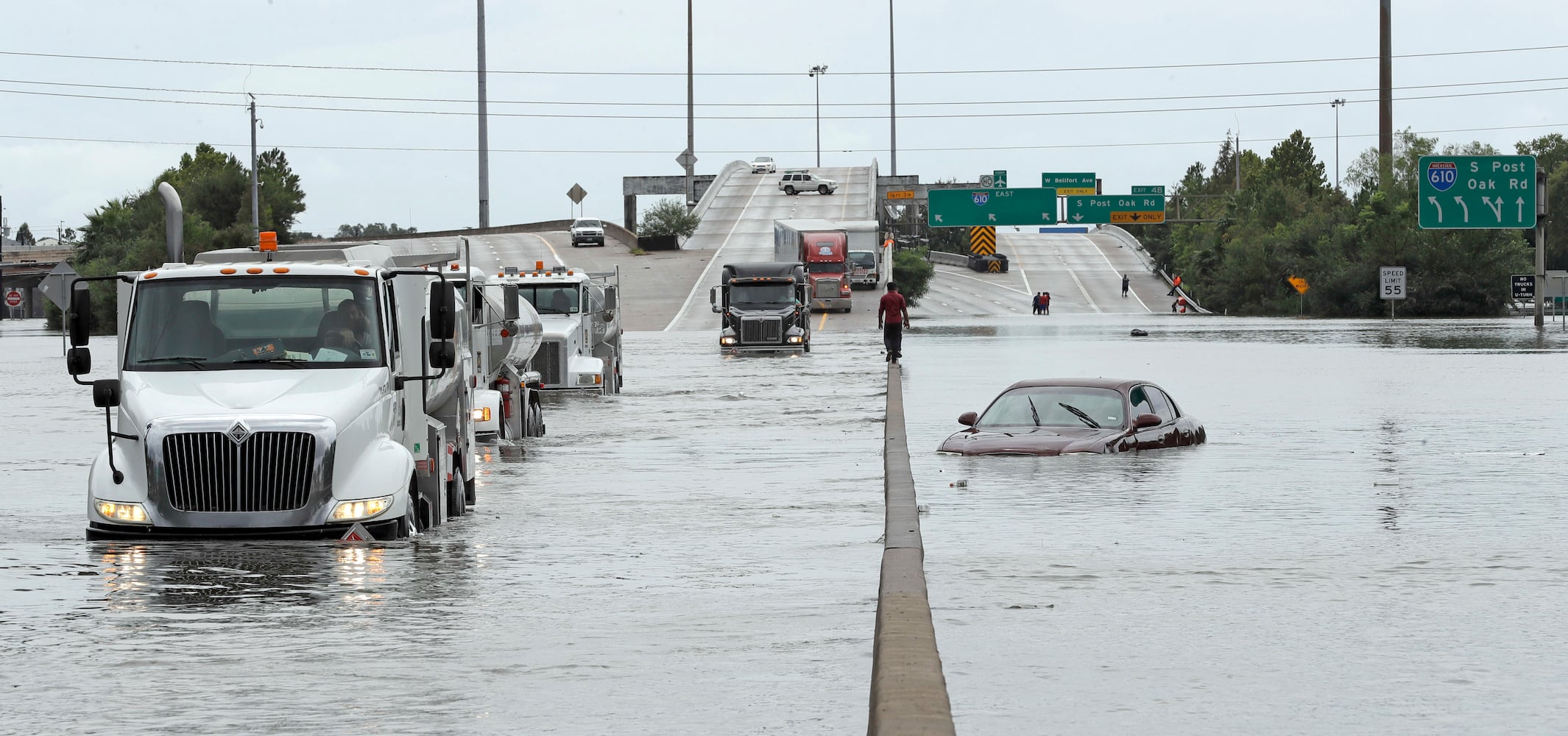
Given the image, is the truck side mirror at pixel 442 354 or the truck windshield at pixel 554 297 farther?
the truck windshield at pixel 554 297

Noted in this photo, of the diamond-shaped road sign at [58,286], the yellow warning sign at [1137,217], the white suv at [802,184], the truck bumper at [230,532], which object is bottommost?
the truck bumper at [230,532]

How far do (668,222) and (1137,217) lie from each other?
85.5 ft

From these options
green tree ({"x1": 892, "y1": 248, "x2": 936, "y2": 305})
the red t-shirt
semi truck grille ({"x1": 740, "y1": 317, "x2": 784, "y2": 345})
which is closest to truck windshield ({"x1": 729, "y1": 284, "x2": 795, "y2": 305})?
semi truck grille ({"x1": 740, "y1": 317, "x2": 784, "y2": 345})

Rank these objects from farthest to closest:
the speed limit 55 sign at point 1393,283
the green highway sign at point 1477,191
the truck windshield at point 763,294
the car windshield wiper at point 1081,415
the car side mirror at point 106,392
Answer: the speed limit 55 sign at point 1393,283 → the green highway sign at point 1477,191 → the truck windshield at point 763,294 → the car windshield wiper at point 1081,415 → the car side mirror at point 106,392

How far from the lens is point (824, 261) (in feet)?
244

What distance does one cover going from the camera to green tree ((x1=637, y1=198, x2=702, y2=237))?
109500 mm

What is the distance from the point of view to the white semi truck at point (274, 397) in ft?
42.7

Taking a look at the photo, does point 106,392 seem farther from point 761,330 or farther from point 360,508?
point 761,330

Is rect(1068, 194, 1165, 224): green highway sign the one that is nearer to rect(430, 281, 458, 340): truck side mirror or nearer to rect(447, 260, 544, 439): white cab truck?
rect(447, 260, 544, 439): white cab truck

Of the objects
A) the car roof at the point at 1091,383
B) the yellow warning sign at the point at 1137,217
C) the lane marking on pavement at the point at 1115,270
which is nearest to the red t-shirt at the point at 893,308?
the car roof at the point at 1091,383

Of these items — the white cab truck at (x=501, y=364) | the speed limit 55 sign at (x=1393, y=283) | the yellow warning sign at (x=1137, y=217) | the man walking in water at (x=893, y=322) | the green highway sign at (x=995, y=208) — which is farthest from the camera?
the yellow warning sign at (x=1137, y=217)

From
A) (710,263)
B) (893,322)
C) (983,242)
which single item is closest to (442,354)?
(893,322)

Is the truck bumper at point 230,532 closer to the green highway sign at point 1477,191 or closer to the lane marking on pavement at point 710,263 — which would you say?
Answer: the lane marking on pavement at point 710,263

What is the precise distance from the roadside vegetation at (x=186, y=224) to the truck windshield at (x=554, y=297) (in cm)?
5604
